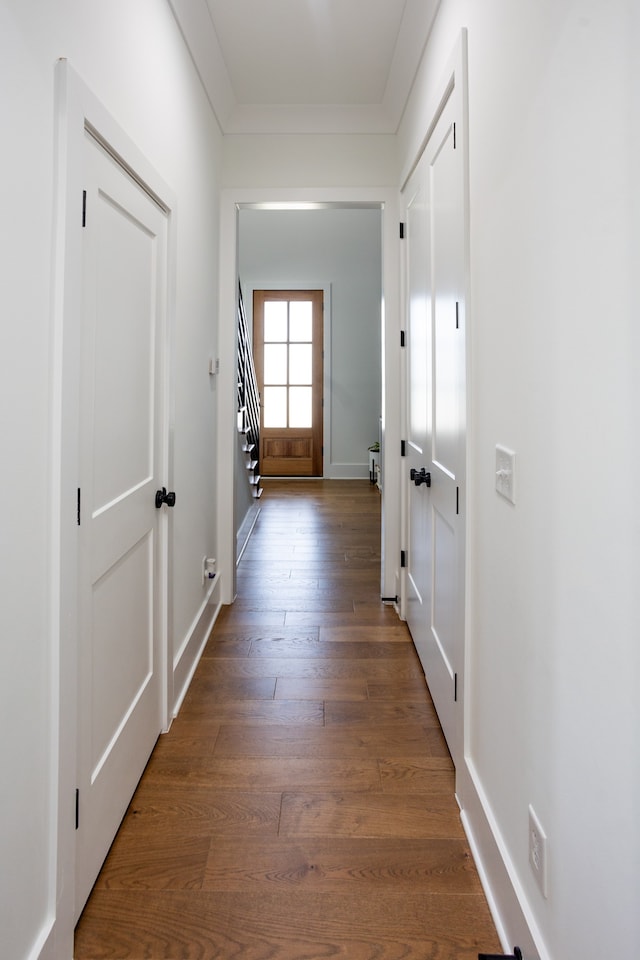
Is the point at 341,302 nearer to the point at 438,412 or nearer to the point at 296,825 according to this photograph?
the point at 438,412

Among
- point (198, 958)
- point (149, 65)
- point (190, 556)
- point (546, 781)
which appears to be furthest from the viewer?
point (190, 556)

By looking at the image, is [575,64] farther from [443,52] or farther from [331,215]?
[331,215]

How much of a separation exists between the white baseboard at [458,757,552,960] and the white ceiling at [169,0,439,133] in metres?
2.57

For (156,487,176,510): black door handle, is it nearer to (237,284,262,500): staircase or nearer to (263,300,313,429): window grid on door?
(237,284,262,500): staircase

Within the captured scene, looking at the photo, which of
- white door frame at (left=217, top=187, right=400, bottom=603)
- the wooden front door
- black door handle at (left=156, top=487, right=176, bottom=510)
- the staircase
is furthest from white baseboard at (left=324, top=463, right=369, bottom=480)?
black door handle at (left=156, top=487, right=176, bottom=510)

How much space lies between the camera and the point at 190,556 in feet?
8.86

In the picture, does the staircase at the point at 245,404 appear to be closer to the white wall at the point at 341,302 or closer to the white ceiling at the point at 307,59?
the white ceiling at the point at 307,59

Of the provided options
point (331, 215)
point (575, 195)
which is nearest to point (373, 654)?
point (575, 195)

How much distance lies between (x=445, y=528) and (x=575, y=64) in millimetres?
1501

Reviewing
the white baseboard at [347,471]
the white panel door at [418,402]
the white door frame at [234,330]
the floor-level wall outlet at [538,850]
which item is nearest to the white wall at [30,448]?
the floor-level wall outlet at [538,850]

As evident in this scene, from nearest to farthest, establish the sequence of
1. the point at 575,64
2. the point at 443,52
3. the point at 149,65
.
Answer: the point at 575,64
the point at 149,65
the point at 443,52

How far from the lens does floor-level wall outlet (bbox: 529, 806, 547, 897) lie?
3.80ft

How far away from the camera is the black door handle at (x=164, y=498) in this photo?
210 centimetres

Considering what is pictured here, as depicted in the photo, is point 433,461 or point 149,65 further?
point 433,461
